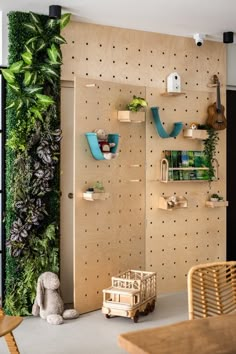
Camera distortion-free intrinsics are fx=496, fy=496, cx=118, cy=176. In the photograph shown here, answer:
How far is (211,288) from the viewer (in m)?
2.27

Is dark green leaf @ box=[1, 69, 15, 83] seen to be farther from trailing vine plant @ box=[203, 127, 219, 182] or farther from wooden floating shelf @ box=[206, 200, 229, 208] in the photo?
wooden floating shelf @ box=[206, 200, 229, 208]

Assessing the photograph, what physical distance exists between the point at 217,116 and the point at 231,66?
0.77 meters

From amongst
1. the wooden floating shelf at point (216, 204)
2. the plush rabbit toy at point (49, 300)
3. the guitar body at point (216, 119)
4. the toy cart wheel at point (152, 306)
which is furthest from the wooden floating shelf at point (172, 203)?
the plush rabbit toy at point (49, 300)

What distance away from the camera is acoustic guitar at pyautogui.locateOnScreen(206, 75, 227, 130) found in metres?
5.61

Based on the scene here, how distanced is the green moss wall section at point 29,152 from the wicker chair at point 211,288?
2553mm

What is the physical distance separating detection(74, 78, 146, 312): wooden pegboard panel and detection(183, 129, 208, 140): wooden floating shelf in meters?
0.54

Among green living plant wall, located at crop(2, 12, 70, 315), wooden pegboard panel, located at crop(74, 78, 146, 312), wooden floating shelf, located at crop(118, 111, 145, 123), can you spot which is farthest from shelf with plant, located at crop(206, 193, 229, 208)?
green living plant wall, located at crop(2, 12, 70, 315)

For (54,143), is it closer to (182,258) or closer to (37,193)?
(37,193)

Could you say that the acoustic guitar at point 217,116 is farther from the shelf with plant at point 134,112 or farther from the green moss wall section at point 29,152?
the green moss wall section at point 29,152

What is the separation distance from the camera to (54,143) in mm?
4648

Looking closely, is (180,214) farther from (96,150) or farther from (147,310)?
(96,150)

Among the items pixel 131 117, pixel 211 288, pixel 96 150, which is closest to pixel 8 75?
pixel 96 150

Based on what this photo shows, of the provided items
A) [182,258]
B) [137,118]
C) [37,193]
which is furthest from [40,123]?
[182,258]

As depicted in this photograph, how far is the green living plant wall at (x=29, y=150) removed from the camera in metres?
4.52
